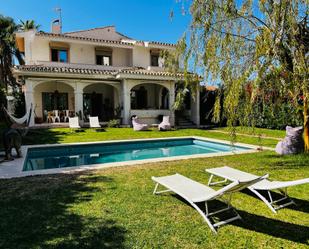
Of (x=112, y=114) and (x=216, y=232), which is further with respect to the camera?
(x=112, y=114)

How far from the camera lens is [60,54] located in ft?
78.9

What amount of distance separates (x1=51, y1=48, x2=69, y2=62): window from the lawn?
19.6m

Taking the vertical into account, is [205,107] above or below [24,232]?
above

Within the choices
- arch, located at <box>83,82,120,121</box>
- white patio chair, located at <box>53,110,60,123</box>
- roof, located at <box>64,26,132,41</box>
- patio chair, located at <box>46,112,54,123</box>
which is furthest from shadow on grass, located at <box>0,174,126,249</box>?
roof, located at <box>64,26,132,41</box>

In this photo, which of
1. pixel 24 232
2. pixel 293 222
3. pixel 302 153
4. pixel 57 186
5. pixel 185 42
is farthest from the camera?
pixel 302 153

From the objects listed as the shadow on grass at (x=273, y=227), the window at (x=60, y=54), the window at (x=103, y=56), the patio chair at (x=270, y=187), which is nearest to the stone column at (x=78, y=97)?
the window at (x=60, y=54)

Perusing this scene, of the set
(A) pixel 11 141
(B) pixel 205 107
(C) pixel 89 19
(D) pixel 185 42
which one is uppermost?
(C) pixel 89 19

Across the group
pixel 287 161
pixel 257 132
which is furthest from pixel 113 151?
pixel 287 161

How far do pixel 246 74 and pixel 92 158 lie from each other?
846 cm

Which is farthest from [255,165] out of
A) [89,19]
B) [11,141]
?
[89,19]

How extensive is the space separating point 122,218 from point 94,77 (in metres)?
19.0

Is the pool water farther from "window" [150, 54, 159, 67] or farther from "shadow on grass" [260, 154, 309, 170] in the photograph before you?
"window" [150, 54, 159, 67]

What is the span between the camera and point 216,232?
4.10 m

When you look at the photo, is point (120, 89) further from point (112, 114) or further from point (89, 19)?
point (89, 19)
